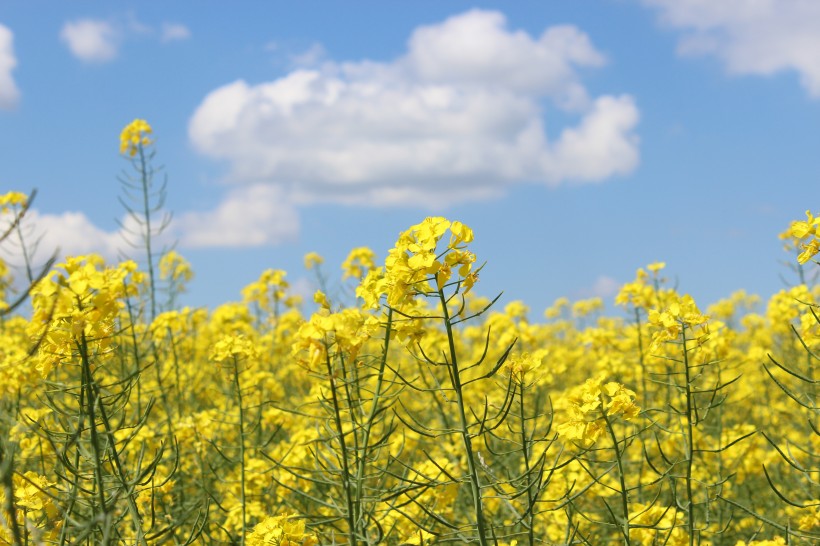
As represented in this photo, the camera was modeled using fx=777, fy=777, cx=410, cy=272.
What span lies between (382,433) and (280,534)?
1.68ft

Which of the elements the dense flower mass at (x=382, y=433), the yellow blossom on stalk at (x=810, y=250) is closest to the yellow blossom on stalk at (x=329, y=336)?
the dense flower mass at (x=382, y=433)

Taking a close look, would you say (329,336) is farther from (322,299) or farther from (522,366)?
(522,366)

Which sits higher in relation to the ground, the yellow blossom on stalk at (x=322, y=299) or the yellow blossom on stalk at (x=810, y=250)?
the yellow blossom on stalk at (x=810, y=250)

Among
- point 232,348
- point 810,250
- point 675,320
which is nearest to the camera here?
point 810,250

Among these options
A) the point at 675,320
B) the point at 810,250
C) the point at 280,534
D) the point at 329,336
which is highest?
the point at 810,250

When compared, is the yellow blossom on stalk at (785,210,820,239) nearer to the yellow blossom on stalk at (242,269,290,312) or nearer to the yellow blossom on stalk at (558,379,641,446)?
the yellow blossom on stalk at (558,379,641,446)

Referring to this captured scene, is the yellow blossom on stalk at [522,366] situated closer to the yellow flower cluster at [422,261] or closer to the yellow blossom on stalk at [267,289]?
the yellow flower cluster at [422,261]

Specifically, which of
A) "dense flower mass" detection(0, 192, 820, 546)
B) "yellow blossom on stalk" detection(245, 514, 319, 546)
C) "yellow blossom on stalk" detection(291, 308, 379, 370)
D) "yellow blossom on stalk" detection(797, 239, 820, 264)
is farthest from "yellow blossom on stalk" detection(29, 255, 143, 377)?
"yellow blossom on stalk" detection(797, 239, 820, 264)

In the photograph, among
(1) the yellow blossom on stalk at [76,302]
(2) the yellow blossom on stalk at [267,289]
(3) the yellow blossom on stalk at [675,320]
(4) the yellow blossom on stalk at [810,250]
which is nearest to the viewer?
(1) the yellow blossom on stalk at [76,302]

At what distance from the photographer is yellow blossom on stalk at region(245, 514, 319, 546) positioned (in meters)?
2.71

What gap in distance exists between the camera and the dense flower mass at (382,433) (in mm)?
2230

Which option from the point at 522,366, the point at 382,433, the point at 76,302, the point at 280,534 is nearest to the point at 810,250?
the point at 522,366

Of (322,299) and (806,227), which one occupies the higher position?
(806,227)

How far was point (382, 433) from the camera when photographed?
115 inches
